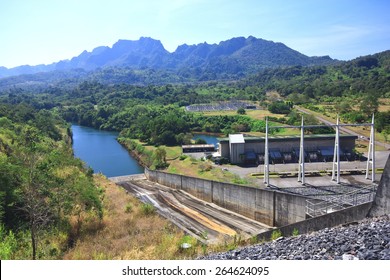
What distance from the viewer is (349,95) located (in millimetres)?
67312

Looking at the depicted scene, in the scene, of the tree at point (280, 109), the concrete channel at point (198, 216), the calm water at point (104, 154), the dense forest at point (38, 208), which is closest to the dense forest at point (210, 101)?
the tree at point (280, 109)

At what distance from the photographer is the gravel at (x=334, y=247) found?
5863 millimetres

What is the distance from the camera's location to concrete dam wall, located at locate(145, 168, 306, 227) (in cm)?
1432

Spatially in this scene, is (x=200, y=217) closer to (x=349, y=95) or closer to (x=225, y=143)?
(x=225, y=143)

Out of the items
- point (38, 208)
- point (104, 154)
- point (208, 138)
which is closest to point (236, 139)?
point (38, 208)

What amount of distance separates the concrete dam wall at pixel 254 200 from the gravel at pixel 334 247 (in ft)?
21.1

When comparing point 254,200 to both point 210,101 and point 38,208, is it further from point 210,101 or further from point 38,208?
point 210,101

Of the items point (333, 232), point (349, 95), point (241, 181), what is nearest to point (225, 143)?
point (241, 181)

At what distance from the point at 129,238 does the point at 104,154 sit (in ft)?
110

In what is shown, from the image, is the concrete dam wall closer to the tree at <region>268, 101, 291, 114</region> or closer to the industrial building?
the industrial building

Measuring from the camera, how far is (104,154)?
42.9m

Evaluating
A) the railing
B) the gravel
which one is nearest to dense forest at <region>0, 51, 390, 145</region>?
the railing

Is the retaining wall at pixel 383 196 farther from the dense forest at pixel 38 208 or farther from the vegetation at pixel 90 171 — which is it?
the dense forest at pixel 38 208

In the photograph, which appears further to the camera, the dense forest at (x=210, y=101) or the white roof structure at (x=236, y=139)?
the dense forest at (x=210, y=101)
